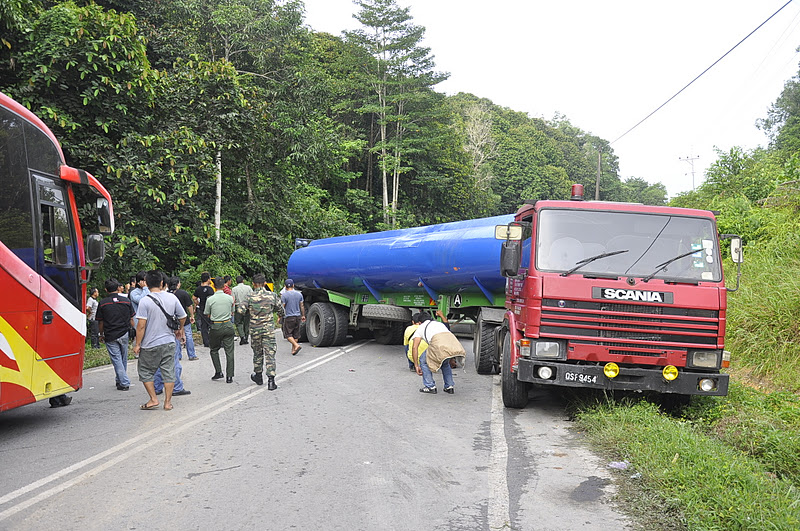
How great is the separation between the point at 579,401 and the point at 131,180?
11.5 m

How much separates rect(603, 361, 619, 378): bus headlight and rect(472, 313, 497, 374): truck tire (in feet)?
13.5

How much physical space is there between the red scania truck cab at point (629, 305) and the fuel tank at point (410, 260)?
11.5 ft

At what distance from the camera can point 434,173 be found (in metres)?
44.0

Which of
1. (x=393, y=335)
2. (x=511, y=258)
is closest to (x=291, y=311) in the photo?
(x=393, y=335)

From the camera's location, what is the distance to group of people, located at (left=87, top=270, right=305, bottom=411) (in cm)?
854

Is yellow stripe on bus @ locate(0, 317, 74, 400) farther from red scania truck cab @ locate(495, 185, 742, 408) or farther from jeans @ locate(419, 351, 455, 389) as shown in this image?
red scania truck cab @ locate(495, 185, 742, 408)

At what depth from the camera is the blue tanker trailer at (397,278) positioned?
12.1m

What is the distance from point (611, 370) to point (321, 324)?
10.2m

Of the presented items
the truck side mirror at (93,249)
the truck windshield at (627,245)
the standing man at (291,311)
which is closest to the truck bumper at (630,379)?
the truck windshield at (627,245)

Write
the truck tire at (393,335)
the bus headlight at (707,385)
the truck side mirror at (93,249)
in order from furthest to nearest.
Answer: the truck tire at (393,335)
the truck side mirror at (93,249)
the bus headlight at (707,385)

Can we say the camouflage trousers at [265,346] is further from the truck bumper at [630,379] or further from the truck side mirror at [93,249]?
the truck bumper at [630,379]

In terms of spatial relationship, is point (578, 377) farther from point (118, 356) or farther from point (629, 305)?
point (118, 356)

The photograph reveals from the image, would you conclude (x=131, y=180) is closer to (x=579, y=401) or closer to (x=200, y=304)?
(x=200, y=304)

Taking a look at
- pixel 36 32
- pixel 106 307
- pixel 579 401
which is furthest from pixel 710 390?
pixel 36 32
